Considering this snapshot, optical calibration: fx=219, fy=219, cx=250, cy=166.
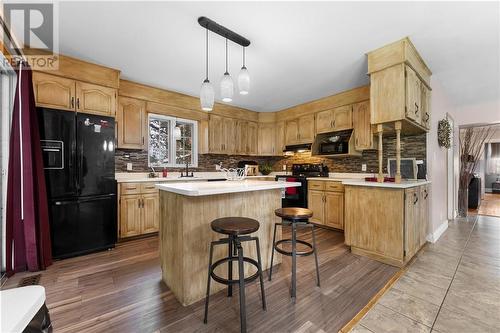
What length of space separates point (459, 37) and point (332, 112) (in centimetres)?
211

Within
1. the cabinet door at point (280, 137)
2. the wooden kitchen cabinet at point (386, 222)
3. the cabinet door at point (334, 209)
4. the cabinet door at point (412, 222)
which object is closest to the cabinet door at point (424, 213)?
the wooden kitchen cabinet at point (386, 222)

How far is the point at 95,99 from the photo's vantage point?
297 cm

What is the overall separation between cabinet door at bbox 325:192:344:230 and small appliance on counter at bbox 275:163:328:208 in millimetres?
469

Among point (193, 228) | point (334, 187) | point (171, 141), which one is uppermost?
point (171, 141)

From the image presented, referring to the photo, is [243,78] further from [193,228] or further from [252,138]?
[252,138]

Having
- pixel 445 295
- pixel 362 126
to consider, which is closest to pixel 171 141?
pixel 362 126

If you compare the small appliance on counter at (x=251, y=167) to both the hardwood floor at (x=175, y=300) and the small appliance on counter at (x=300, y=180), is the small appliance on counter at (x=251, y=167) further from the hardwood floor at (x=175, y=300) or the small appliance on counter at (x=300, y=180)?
the hardwood floor at (x=175, y=300)

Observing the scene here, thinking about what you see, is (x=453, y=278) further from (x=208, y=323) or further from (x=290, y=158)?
(x=290, y=158)

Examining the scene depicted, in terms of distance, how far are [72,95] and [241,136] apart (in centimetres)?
314

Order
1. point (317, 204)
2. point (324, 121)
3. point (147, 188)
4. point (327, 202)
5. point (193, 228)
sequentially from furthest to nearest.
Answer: point (324, 121)
point (317, 204)
point (327, 202)
point (147, 188)
point (193, 228)

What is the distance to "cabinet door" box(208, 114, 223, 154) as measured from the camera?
15.1ft

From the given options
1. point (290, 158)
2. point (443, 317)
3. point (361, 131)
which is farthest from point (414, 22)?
point (290, 158)

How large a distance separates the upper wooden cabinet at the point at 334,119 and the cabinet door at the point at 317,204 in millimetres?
1301

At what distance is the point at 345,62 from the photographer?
287 cm
